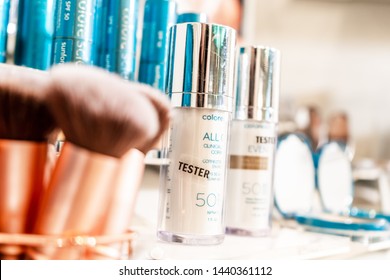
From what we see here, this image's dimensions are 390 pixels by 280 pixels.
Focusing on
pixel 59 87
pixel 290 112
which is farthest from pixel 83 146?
pixel 290 112

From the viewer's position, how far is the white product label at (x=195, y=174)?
43 centimetres

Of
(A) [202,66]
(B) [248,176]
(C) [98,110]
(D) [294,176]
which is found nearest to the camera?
(C) [98,110]

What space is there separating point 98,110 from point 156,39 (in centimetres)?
29

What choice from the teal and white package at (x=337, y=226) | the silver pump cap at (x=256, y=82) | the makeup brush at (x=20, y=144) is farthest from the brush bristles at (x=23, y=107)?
the teal and white package at (x=337, y=226)

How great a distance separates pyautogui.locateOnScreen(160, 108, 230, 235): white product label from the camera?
434 millimetres

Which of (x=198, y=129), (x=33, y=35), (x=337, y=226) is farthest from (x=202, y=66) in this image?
(x=337, y=226)

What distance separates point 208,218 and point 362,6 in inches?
37.9

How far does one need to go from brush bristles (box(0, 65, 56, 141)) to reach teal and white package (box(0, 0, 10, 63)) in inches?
6.6

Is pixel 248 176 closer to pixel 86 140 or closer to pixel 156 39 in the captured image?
pixel 156 39

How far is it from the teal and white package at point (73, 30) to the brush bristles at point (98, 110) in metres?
0.18

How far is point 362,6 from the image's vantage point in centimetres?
126

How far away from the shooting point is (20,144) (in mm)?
292

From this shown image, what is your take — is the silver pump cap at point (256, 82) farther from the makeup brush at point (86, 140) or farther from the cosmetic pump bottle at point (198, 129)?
the makeup brush at point (86, 140)

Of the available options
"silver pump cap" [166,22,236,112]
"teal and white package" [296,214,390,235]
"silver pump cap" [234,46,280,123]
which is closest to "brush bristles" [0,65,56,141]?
"silver pump cap" [166,22,236,112]
